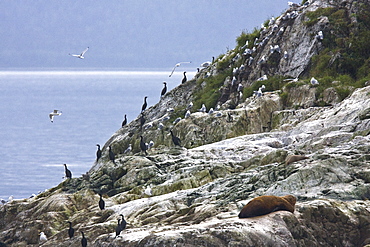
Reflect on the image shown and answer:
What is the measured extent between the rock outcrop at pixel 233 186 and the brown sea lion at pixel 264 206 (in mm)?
268

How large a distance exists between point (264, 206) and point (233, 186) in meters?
4.32

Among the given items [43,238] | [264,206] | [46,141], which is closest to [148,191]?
[43,238]

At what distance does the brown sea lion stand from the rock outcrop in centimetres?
27

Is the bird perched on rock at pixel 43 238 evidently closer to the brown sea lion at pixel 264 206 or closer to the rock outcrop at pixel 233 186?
the rock outcrop at pixel 233 186

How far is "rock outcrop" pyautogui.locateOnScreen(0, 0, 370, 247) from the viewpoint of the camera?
18.7 m

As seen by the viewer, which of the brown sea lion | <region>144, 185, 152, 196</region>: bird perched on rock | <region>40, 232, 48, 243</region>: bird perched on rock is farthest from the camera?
<region>144, 185, 152, 196</region>: bird perched on rock

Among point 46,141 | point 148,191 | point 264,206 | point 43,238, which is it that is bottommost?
point 46,141

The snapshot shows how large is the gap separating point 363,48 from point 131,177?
17563 millimetres

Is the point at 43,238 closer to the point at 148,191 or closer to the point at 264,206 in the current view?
the point at 148,191

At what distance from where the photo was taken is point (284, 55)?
4050 cm

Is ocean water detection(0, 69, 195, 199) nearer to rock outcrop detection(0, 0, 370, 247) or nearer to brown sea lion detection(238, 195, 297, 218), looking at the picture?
rock outcrop detection(0, 0, 370, 247)

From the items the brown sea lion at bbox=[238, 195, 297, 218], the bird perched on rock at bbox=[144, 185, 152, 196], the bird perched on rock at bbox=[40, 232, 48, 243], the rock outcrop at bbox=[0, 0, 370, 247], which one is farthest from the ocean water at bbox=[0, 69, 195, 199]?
the brown sea lion at bbox=[238, 195, 297, 218]

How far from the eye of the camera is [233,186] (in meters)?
23.0

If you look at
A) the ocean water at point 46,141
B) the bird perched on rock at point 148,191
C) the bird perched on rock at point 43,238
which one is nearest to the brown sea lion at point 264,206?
the bird perched on rock at point 148,191
